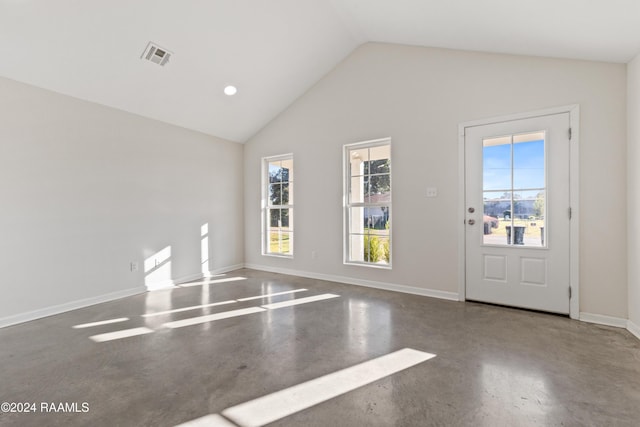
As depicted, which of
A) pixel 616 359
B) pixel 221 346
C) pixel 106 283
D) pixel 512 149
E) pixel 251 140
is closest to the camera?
pixel 616 359

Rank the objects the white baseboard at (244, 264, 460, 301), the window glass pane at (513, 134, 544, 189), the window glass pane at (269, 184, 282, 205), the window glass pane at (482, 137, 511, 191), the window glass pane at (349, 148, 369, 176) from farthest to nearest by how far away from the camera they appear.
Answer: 1. the window glass pane at (269, 184, 282, 205)
2. the window glass pane at (349, 148, 369, 176)
3. the white baseboard at (244, 264, 460, 301)
4. the window glass pane at (482, 137, 511, 191)
5. the window glass pane at (513, 134, 544, 189)

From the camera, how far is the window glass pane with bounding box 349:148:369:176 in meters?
4.40

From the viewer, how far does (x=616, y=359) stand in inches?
85.1

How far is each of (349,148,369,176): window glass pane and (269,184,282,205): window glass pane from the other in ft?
4.87

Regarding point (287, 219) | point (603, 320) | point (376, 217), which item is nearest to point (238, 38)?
point (287, 219)

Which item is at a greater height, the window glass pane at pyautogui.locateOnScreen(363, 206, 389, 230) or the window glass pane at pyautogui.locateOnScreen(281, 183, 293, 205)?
the window glass pane at pyautogui.locateOnScreen(281, 183, 293, 205)

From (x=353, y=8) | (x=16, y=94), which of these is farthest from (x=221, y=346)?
(x=353, y=8)

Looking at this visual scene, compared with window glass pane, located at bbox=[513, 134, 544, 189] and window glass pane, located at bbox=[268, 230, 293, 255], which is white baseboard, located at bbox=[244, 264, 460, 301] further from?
window glass pane, located at bbox=[513, 134, 544, 189]

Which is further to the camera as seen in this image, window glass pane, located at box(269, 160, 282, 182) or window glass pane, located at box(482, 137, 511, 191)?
window glass pane, located at box(269, 160, 282, 182)

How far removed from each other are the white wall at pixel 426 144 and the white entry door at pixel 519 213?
0.51ft

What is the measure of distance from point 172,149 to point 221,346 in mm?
3230

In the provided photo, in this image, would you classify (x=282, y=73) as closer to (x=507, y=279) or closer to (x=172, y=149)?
(x=172, y=149)

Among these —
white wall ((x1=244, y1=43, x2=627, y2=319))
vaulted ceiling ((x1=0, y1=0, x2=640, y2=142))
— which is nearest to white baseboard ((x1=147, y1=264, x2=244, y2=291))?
white wall ((x1=244, y1=43, x2=627, y2=319))

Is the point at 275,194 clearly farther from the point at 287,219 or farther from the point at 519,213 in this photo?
the point at 519,213
